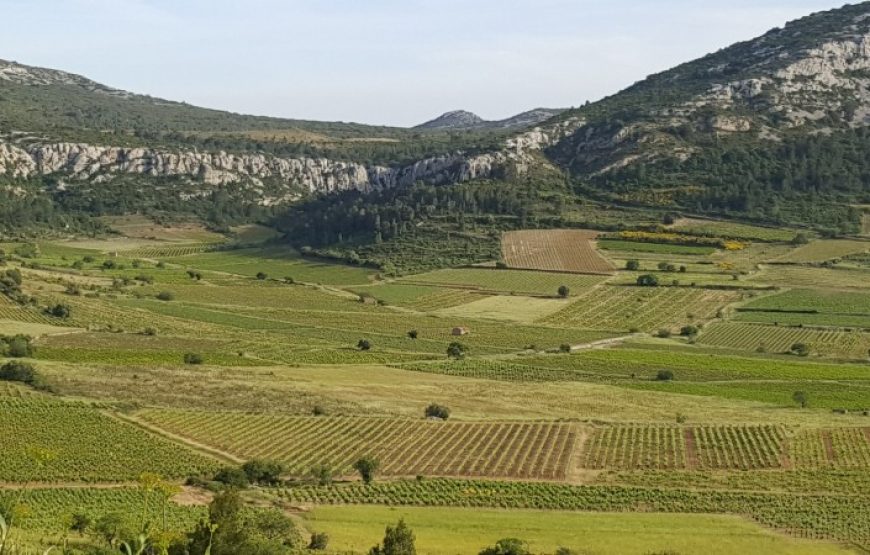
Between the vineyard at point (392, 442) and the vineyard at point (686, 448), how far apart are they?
8.05 ft

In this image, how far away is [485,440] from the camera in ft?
214

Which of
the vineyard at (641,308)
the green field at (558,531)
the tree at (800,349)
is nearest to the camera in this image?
the green field at (558,531)

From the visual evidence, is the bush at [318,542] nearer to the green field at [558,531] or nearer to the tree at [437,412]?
the green field at [558,531]

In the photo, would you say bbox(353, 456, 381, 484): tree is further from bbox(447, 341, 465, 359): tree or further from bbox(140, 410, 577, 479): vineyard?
bbox(447, 341, 465, 359): tree

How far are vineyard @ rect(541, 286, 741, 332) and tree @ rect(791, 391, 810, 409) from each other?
3260 centimetres

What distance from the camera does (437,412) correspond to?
71562 millimetres

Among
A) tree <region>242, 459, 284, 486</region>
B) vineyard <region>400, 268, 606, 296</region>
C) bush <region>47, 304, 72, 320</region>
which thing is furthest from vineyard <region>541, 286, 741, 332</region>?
tree <region>242, 459, 284, 486</region>

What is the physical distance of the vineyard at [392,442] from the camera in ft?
191

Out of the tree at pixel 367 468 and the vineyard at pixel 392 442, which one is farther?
the vineyard at pixel 392 442

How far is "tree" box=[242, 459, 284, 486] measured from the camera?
53094 millimetres

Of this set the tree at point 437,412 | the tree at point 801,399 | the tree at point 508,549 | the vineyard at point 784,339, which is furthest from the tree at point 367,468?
the vineyard at point 784,339

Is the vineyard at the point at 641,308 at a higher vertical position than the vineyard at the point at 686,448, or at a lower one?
higher

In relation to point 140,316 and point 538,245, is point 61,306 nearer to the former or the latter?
point 140,316

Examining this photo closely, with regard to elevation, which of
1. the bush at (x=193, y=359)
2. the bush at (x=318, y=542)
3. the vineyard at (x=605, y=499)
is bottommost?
the bush at (x=193, y=359)
